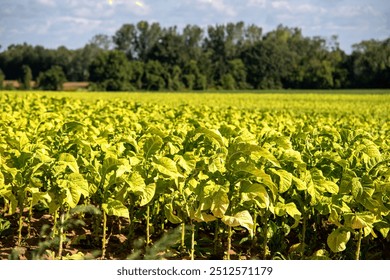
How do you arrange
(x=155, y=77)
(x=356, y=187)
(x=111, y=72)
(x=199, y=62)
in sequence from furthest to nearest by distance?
(x=199, y=62)
(x=155, y=77)
(x=111, y=72)
(x=356, y=187)

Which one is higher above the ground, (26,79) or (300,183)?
(26,79)

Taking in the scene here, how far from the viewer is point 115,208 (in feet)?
11.5

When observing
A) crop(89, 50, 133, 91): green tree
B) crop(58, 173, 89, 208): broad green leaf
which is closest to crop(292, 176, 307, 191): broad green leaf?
crop(58, 173, 89, 208): broad green leaf

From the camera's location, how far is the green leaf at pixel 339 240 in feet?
11.6

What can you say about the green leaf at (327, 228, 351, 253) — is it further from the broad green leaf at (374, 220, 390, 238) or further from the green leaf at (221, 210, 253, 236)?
the green leaf at (221, 210, 253, 236)

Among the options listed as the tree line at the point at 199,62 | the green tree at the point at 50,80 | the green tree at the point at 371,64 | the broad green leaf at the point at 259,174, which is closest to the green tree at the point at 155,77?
the tree line at the point at 199,62

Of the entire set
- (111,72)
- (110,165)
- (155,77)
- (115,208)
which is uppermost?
(111,72)

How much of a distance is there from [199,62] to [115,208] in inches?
3193

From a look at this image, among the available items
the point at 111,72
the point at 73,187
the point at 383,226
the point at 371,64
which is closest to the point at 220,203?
the point at 73,187

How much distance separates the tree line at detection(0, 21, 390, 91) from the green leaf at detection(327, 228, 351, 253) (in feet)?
179

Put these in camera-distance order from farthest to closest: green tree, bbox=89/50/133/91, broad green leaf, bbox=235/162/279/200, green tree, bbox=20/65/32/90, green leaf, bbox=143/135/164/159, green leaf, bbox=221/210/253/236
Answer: green tree, bbox=89/50/133/91, green tree, bbox=20/65/32/90, green leaf, bbox=143/135/164/159, green leaf, bbox=221/210/253/236, broad green leaf, bbox=235/162/279/200

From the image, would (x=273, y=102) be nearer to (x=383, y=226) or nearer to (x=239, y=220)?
(x=383, y=226)

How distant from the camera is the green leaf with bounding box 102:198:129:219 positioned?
345 cm

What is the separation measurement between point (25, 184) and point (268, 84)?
253ft
